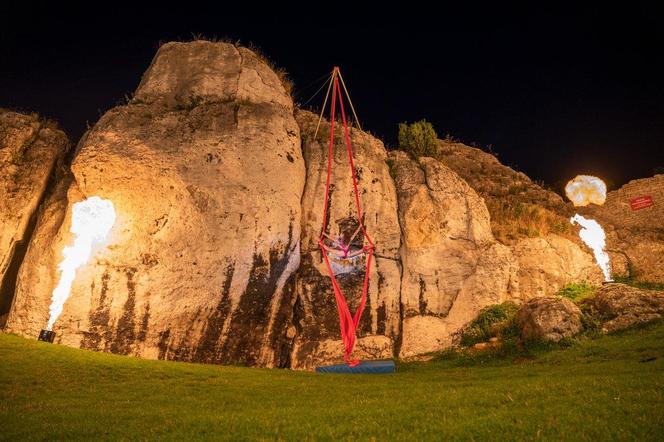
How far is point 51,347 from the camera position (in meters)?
13.7

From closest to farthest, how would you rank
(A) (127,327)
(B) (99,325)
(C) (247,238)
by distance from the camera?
(B) (99,325)
(A) (127,327)
(C) (247,238)

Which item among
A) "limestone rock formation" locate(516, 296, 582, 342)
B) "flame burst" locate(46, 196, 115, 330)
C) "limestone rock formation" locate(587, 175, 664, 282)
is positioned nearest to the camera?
"flame burst" locate(46, 196, 115, 330)

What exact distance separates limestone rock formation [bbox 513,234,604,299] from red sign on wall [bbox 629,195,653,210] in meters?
8.71

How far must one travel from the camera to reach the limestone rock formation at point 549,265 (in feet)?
75.0

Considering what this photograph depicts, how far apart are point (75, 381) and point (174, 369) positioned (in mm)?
2880

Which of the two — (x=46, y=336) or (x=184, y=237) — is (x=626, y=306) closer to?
(x=184, y=237)

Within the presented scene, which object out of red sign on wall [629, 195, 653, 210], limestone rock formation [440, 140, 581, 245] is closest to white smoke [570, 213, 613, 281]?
limestone rock formation [440, 140, 581, 245]

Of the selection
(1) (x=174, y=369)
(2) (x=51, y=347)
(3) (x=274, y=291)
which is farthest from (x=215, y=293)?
(2) (x=51, y=347)

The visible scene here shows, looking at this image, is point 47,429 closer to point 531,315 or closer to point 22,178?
point 22,178

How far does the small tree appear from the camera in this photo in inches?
1065

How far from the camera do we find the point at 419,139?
27.3 meters

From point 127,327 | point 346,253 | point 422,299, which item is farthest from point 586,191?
point 127,327

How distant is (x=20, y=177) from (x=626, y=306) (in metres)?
26.9

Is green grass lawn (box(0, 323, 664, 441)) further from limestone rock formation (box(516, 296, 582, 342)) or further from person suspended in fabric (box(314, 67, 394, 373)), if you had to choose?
person suspended in fabric (box(314, 67, 394, 373))
